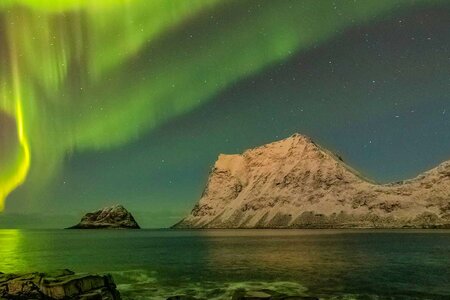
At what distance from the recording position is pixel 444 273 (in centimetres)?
6000

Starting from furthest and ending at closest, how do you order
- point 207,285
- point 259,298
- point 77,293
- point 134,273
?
point 134,273 < point 207,285 < point 77,293 < point 259,298

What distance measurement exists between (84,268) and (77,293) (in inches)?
1664

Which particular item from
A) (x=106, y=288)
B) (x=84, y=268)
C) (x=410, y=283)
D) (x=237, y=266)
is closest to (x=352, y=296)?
(x=410, y=283)

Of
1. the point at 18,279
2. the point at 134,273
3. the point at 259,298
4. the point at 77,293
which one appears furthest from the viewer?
the point at 134,273

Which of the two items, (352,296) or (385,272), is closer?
(352,296)

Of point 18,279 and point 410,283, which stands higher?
point 18,279

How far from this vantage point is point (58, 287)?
34844 mm

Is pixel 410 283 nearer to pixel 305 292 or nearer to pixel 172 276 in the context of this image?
pixel 305 292

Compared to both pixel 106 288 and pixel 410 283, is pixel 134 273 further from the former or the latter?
pixel 410 283

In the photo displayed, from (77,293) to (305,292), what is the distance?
65.7 ft

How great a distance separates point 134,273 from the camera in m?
63.0

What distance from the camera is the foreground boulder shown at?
3481 cm

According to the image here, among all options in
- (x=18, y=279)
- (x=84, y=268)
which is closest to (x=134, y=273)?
(x=84, y=268)

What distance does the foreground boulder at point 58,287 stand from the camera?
34.8m
